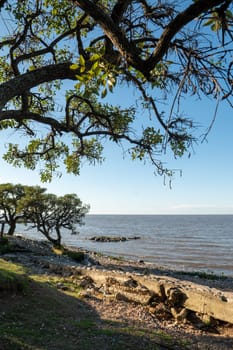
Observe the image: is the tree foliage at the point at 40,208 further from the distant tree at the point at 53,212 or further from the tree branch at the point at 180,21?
the tree branch at the point at 180,21

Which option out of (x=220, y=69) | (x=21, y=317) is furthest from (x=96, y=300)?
(x=220, y=69)

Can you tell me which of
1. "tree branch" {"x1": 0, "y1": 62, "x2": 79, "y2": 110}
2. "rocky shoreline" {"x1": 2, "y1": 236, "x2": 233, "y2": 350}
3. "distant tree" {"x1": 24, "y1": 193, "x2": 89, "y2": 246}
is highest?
"tree branch" {"x1": 0, "y1": 62, "x2": 79, "y2": 110}

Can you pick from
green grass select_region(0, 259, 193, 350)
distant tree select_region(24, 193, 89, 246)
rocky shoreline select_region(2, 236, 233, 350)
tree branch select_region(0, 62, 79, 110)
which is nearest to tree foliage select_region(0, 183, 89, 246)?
distant tree select_region(24, 193, 89, 246)

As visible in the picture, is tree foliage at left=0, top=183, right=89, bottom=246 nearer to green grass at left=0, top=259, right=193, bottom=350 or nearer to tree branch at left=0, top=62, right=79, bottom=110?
green grass at left=0, top=259, right=193, bottom=350

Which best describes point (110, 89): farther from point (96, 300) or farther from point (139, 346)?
point (96, 300)

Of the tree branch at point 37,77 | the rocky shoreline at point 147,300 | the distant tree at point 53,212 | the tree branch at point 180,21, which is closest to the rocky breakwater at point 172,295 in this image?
the rocky shoreline at point 147,300

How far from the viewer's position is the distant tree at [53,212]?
32188 mm

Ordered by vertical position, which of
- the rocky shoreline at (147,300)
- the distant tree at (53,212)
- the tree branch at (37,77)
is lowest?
the rocky shoreline at (147,300)

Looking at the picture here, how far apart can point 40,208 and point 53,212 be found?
178 cm

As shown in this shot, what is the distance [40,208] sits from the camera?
32375mm

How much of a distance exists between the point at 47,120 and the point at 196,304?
19.6ft

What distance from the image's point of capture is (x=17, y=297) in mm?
7637

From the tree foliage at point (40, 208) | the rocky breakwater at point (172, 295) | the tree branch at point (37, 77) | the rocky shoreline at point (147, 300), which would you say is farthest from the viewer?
the tree foliage at point (40, 208)

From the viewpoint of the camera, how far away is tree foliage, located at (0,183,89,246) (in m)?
32.1
